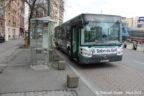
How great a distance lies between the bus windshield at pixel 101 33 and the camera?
20.9 ft

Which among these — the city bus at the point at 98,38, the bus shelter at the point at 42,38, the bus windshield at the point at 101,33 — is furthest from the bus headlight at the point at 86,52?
the bus shelter at the point at 42,38

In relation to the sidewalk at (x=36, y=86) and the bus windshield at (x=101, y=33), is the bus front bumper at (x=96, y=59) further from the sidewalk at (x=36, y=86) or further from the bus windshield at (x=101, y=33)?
the sidewalk at (x=36, y=86)

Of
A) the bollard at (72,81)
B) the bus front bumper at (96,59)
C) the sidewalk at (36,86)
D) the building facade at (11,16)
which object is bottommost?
the sidewalk at (36,86)

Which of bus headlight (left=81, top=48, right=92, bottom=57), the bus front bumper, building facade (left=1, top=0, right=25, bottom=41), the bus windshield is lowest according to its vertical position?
the bus front bumper

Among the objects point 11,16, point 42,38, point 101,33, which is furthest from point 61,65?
point 11,16

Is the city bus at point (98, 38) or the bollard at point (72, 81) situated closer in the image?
the bollard at point (72, 81)

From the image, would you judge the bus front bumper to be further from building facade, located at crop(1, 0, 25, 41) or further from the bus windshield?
building facade, located at crop(1, 0, 25, 41)

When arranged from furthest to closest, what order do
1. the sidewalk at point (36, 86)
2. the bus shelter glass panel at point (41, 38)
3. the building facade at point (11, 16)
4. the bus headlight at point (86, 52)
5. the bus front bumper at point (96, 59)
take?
the building facade at point (11, 16) → the bus shelter glass panel at point (41, 38) → the bus front bumper at point (96, 59) → the bus headlight at point (86, 52) → the sidewalk at point (36, 86)

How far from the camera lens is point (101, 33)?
653 centimetres

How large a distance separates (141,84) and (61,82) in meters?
3.10

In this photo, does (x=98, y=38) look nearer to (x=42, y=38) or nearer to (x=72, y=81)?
(x=72, y=81)

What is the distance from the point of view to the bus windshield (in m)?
6.36

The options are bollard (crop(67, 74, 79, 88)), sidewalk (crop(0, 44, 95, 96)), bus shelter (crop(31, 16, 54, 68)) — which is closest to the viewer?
sidewalk (crop(0, 44, 95, 96))

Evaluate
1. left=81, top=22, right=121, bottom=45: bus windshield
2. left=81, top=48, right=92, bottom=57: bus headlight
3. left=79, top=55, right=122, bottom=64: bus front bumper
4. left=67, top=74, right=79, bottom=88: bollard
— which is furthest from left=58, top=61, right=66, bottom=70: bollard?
left=67, top=74, right=79, bottom=88: bollard
